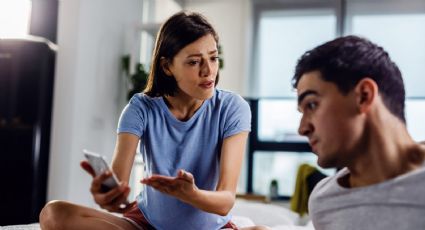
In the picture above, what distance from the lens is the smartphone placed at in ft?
3.14

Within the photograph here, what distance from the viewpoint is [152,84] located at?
146cm

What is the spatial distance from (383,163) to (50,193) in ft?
9.95

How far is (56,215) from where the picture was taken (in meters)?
1.25

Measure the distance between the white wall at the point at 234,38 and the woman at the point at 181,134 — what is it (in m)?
3.61

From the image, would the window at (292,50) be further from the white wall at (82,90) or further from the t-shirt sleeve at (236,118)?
the t-shirt sleeve at (236,118)

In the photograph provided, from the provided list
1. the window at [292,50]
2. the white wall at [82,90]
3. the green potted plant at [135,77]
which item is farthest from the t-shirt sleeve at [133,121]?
the window at [292,50]

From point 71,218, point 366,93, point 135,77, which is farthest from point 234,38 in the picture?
→ point 366,93

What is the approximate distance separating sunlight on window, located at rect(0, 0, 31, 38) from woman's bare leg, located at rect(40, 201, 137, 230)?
249 cm

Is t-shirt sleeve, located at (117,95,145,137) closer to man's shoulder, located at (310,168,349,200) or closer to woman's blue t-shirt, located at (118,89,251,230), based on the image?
woman's blue t-shirt, located at (118,89,251,230)

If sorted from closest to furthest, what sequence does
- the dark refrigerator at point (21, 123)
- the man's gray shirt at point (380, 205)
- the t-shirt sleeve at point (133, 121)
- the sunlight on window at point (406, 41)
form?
the man's gray shirt at point (380, 205) → the t-shirt sleeve at point (133, 121) → the dark refrigerator at point (21, 123) → the sunlight on window at point (406, 41)

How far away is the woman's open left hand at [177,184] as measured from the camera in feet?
3.31

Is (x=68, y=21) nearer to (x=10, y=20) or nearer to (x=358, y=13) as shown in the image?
(x=10, y=20)

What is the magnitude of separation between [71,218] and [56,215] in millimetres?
39

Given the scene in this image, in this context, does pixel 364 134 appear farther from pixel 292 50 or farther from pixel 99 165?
pixel 292 50
